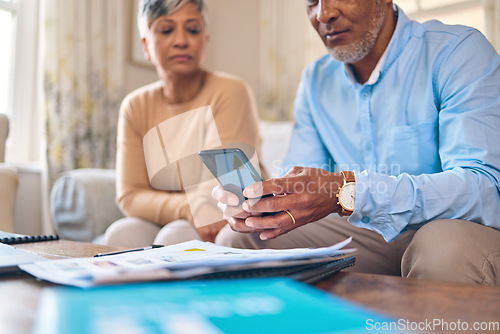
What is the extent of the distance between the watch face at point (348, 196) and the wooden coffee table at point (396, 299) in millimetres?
260

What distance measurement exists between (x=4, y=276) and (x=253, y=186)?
1.28ft

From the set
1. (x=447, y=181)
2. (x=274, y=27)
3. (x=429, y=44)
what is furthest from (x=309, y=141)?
(x=274, y=27)

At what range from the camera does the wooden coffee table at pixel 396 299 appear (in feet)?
1.29

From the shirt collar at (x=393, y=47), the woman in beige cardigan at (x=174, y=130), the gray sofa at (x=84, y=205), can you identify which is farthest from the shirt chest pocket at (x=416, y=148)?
the gray sofa at (x=84, y=205)

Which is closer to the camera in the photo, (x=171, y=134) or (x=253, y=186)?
(x=253, y=186)

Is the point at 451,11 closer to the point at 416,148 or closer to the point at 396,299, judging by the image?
the point at 416,148

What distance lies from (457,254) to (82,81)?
2.10 m

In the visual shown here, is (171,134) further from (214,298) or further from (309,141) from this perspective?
(214,298)

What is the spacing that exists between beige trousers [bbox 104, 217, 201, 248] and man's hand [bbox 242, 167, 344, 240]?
1.90 feet

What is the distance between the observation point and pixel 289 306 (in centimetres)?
39

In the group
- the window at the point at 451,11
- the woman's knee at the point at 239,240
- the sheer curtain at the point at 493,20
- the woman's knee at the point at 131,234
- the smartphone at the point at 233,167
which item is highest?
the window at the point at 451,11

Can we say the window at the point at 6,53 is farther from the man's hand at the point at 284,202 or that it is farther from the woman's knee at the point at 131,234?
the man's hand at the point at 284,202

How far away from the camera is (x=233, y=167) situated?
0.76m

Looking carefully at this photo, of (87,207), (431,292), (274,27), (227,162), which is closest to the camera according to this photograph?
(431,292)
